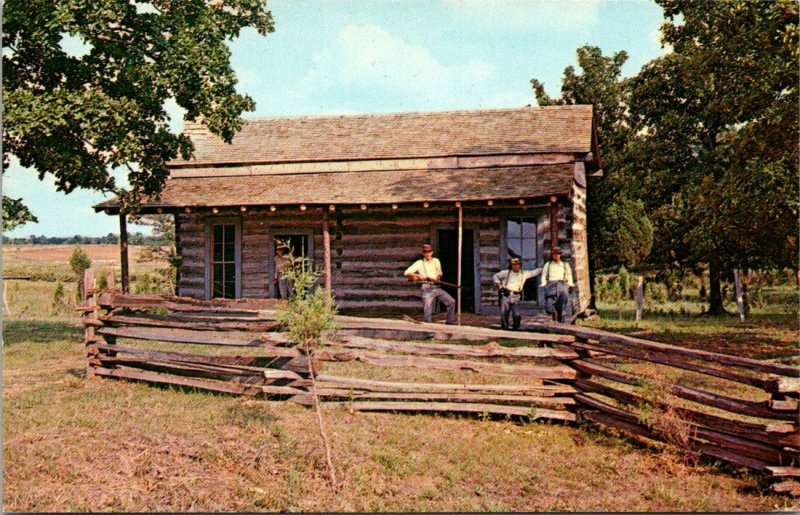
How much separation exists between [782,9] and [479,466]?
→ 330 inches

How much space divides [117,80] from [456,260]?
8.67 metres

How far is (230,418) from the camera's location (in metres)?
7.77

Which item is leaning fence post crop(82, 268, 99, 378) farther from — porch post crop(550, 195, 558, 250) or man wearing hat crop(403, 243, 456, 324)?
porch post crop(550, 195, 558, 250)

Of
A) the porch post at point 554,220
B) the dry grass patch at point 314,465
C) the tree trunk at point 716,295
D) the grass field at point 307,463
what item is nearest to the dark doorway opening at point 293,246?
the porch post at point 554,220

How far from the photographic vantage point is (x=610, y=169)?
20219 mm

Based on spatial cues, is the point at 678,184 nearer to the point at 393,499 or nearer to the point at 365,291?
the point at 365,291

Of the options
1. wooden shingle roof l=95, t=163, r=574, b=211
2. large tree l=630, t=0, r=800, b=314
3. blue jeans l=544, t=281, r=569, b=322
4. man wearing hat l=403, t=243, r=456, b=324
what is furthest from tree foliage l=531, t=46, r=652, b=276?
man wearing hat l=403, t=243, r=456, b=324

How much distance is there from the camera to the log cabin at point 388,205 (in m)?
15.8

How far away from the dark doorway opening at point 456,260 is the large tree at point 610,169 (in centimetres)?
465

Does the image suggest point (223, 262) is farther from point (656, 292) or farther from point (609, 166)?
point (656, 292)

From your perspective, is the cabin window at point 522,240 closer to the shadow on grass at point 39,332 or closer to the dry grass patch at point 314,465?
the dry grass patch at point 314,465

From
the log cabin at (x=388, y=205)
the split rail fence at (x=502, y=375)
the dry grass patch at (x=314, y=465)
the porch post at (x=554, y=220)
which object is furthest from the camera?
the log cabin at (x=388, y=205)

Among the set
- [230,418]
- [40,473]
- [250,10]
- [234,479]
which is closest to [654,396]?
[234,479]

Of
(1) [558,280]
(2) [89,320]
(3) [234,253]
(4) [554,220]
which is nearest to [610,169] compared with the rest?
(4) [554,220]
